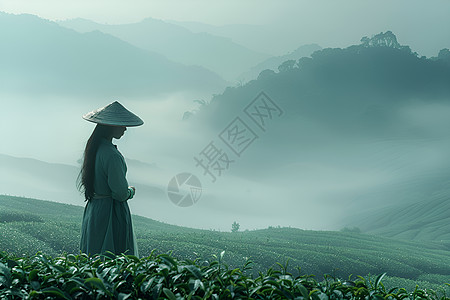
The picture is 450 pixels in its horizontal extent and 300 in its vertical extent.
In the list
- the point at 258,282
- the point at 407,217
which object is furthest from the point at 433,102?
the point at 258,282

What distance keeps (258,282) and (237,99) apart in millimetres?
49266

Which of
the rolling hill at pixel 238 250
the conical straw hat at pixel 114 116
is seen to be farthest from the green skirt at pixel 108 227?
the rolling hill at pixel 238 250

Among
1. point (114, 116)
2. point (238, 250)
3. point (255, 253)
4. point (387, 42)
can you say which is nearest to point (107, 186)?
point (114, 116)

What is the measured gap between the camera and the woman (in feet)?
18.3

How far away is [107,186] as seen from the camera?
5.70 meters

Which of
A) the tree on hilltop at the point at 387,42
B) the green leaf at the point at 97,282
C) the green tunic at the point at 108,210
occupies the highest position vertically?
the tree on hilltop at the point at 387,42

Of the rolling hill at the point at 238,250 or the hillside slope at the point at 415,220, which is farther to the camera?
the hillside slope at the point at 415,220

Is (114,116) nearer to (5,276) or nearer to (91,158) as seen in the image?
(91,158)

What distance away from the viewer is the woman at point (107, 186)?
219 inches

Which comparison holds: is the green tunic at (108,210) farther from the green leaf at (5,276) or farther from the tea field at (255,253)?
the tea field at (255,253)

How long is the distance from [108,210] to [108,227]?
0.19 meters

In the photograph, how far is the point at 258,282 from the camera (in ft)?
10.7

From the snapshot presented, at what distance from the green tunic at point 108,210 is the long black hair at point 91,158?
1.9 inches

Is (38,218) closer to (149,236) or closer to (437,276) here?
(149,236)
